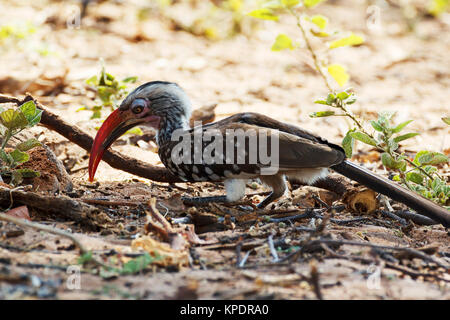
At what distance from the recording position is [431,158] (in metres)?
3.94

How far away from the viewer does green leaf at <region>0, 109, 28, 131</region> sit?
342 centimetres

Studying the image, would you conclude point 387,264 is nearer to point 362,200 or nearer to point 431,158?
point 362,200

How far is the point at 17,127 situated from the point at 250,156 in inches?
55.4

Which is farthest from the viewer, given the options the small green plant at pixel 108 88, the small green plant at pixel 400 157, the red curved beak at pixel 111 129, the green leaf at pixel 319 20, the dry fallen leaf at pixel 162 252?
the small green plant at pixel 108 88

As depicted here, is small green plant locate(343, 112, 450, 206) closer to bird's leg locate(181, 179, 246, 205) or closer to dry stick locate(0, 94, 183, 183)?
bird's leg locate(181, 179, 246, 205)

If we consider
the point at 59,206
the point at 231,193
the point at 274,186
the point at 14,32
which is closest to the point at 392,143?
the point at 274,186

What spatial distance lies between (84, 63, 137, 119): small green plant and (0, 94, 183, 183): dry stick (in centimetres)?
64

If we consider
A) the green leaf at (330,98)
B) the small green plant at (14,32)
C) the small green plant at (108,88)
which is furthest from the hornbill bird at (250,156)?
the small green plant at (14,32)

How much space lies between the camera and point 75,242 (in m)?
2.62

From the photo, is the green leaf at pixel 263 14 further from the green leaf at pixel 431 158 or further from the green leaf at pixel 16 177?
the green leaf at pixel 16 177

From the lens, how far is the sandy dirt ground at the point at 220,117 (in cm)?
251

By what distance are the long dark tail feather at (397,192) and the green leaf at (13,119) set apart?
6.44 feet

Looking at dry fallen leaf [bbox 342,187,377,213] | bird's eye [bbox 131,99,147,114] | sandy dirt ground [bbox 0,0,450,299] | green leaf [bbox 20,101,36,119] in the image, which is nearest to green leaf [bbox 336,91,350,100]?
dry fallen leaf [bbox 342,187,377,213]
